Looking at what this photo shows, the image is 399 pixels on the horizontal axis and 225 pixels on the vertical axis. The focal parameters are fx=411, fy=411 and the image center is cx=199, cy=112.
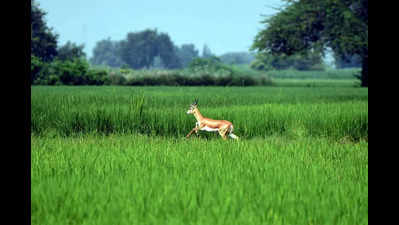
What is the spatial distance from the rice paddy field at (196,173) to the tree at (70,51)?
115 feet

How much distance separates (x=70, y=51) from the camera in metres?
42.5

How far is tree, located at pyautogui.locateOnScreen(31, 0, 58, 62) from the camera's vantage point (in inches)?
1429

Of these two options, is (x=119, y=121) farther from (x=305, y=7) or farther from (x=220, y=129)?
(x=305, y=7)

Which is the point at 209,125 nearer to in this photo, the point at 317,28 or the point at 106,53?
the point at 317,28

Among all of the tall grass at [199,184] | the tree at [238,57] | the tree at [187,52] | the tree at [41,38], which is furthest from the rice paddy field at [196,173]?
the tree at [238,57]

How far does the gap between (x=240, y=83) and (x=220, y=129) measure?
20607mm

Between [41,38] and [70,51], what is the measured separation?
5.75 metres

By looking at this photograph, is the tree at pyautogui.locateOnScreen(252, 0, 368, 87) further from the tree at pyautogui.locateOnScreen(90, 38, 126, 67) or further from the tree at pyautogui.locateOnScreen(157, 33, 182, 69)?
the tree at pyautogui.locateOnScreen(90, 38, 126, 67)

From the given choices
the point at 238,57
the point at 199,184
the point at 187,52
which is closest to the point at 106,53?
the point at 187,52
